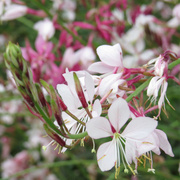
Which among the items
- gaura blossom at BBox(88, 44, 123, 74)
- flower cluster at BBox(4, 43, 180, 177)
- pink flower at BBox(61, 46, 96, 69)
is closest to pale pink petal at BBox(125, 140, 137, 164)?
flower cluster at BBox(4, 43, 180, 177)

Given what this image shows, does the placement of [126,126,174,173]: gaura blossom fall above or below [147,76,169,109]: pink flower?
below

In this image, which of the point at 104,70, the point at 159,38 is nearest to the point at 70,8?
the point at 159,38

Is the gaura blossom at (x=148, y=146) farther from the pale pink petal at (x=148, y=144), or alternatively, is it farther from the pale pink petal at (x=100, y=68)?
the pale pink petal at (x=100, y=68)

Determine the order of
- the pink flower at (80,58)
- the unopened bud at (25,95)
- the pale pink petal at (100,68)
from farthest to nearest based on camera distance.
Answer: the pink flower at (80,58) → the pale pink petal at (100,68) → the unopened bud at (25,95)

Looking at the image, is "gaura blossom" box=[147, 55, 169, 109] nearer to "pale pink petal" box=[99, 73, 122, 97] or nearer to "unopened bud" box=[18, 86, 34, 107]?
"pale pink petal" box=[99, 73, 122, 97]

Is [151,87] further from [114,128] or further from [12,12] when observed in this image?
[12,12]

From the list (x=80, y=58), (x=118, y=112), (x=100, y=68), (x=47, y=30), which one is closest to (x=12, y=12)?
(x=47, y=30)

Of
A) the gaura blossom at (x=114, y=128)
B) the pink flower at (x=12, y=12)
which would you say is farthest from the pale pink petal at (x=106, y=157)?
the pink flower at (x=12, y=12)
